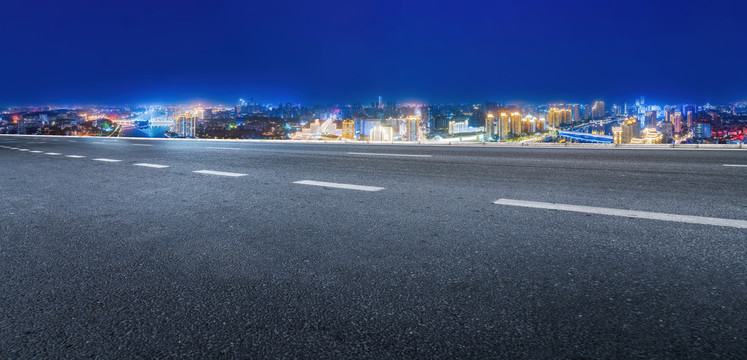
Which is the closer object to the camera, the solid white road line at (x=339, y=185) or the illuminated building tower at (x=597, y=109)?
the solid white road line at (x=339, y=185)

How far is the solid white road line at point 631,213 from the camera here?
2770 millimetres

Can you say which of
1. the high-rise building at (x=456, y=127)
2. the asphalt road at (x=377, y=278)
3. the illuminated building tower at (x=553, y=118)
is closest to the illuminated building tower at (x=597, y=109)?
the illuminated building tower at (x=553, y=118)

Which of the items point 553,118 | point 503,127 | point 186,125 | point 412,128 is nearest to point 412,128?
point 412,128

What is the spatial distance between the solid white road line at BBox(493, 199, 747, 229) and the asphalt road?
8 cm

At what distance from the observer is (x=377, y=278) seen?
194 centimetres

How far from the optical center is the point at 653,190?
4117 millimetres

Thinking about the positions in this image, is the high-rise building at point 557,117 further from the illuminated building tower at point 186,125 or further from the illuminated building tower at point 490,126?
the illuminated building tower at point 186,125

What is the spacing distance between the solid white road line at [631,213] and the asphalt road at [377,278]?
80 mm

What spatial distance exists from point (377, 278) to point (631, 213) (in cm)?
216

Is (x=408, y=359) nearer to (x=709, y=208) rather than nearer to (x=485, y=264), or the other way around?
(x=485, y=264)

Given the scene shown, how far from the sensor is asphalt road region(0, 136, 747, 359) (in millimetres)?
1392

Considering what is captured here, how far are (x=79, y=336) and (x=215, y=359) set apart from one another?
52 centimetres

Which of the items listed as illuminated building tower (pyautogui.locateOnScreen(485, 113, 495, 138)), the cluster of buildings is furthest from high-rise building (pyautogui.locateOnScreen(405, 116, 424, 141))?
illuminated building tower (pyautogui.locateOnScreen(485, 113, 495, 138))

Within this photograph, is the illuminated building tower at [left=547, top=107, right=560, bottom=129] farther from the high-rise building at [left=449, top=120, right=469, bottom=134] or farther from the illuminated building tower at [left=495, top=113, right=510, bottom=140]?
the illuminated building tower at [left=495, top=113, right=510, bottom=140]
